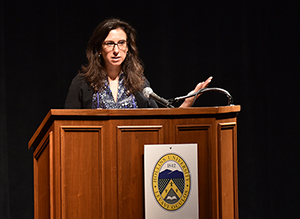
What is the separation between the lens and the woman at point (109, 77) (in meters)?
2.41

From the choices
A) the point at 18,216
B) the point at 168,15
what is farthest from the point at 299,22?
the point at 18,216

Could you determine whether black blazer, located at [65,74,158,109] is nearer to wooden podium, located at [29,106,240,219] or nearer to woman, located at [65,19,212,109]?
woman, located at [65,19,212,109]

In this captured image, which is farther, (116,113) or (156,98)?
(156,98)

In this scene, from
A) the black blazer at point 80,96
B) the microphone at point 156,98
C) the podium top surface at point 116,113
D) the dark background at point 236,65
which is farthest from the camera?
the dark background at point 236,65

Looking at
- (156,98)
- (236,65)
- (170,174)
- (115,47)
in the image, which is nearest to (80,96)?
(115,47)

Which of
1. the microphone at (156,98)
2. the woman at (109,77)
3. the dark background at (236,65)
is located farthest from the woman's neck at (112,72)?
the dark background at (236,65)

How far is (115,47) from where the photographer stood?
241cm

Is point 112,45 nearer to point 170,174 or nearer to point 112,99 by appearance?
point 112,99

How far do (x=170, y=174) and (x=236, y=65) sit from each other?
196cm

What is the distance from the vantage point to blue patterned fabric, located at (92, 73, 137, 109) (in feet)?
7.90

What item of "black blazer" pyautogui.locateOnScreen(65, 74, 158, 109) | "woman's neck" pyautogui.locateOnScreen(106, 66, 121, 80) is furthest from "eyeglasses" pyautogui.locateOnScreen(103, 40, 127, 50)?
"black blazer" pyautogui.locateOnScreen(65, 74, 158, 109)

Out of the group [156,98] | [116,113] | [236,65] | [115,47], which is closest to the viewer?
[116,113]

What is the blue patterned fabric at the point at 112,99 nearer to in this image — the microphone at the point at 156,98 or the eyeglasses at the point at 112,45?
the eyeglasses at the point at 112,45

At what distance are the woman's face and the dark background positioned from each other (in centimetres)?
109
